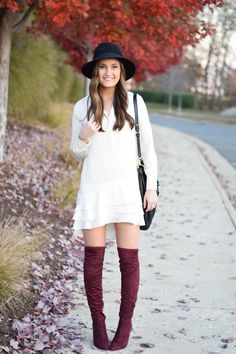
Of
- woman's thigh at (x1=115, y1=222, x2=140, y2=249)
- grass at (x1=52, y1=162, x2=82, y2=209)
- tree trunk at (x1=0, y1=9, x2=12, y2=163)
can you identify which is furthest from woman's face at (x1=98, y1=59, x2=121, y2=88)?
tree trunk at (x1=0, y1=9, x2=12, y2=163)

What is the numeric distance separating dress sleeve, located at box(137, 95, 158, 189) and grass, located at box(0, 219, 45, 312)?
49.2 inches

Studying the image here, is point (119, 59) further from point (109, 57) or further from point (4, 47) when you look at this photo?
point (4, 47)

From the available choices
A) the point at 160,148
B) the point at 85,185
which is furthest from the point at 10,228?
the point at 160,148

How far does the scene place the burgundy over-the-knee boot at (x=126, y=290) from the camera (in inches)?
152

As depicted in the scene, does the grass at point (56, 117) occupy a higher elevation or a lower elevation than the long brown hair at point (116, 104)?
lower

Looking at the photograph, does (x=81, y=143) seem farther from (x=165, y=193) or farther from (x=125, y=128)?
(x=165, y=193)

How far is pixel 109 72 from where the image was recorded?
379 centimetres

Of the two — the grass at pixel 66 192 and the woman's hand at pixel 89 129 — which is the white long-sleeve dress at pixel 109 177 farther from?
the grass at pixel 66 192

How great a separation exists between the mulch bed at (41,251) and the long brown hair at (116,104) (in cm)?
138

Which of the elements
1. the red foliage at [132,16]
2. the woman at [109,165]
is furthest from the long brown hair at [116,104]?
the red foliage at [132,16]

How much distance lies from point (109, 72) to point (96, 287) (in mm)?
1299

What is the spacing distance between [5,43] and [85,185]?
5022mm

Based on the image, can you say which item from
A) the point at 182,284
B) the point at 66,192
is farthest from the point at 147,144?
the point at 66,192

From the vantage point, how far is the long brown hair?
371 cm
